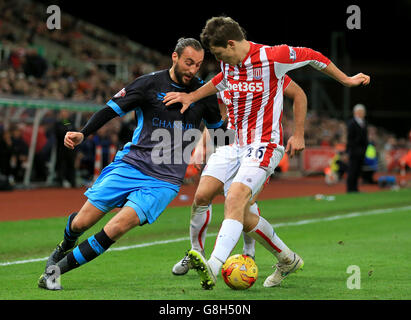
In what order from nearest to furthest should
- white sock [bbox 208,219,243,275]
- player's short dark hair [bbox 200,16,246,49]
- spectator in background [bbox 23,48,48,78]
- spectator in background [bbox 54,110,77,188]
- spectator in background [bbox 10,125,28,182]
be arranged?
white sock [bbox 208,219,243,275] < player's short dark hair [bbox 200,16,246,49] < spectator in background [bbox 10,125,28,182] < spectator in background [bbox 54,110,77,188] < spectator in background [bbox 23,48,48,78]

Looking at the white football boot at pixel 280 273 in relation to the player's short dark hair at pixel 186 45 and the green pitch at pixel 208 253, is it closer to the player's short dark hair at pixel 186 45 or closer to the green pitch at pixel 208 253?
the green pitch at pixel 208 253

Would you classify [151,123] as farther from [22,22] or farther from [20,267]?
[22,22]

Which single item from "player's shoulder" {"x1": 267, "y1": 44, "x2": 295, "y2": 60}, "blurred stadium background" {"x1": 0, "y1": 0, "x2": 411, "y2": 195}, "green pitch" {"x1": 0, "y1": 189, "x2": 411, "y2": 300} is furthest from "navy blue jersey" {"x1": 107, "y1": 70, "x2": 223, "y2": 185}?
"blurred stadium background" {"x1": 0, "y1": 0, "x2": 411, "y2": 195}

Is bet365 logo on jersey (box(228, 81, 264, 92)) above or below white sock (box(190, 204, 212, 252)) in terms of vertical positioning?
above

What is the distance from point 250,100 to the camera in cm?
659

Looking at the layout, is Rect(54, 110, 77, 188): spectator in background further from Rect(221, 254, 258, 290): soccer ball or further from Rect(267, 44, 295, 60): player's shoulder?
Rect(221, 254, 258, 290): soccer ball

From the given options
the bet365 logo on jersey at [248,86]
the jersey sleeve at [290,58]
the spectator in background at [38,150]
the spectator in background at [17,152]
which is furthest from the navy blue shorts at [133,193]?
the spectator in background at [38,150]

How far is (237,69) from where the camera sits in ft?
21.6

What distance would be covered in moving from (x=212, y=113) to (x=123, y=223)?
1515 mm

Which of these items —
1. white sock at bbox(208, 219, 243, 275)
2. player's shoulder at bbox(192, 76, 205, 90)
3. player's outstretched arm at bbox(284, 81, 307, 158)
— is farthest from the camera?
player's outstretched arm at bbox(284, 81, 307, 158)

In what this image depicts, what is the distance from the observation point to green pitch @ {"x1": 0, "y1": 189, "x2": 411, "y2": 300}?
6.36m

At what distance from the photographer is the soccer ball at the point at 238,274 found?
6.37 metres

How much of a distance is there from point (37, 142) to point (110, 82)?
935cm

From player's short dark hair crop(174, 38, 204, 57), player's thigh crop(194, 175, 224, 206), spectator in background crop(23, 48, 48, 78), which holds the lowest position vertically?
player's thigh crop(194, 175, 224, 206)
